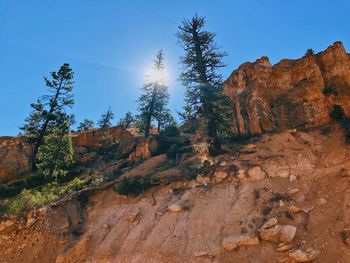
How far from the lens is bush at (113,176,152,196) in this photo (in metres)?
20.4

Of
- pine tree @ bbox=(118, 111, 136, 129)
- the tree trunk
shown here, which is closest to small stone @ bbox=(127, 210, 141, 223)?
the tree trunk

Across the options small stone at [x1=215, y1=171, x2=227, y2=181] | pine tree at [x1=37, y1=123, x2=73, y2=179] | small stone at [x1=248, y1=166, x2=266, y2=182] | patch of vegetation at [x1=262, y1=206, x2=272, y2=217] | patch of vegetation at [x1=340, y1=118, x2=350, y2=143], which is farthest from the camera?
pine tree at [x1=37, y1=123, x2=73, y2=179]

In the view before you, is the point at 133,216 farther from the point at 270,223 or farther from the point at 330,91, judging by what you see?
the point at 330,91

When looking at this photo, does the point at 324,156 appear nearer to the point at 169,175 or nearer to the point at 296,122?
the point at 296,122

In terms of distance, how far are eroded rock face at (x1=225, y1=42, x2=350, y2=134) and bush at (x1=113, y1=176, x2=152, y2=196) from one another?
32.5 feet

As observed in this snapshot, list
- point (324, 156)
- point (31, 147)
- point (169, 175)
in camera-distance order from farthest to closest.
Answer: point (31, 147) → point (169, 175) → point (324, 156)

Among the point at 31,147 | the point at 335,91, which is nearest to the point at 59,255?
the point at 335,91

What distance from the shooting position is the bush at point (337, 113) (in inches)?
869

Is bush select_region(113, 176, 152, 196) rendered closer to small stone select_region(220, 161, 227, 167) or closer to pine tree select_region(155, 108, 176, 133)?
small stone select_region(220, 161, 227, 167)

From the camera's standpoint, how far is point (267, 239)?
545 inches

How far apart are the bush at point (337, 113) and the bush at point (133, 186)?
14132 mm

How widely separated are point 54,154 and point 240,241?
80.6 feet

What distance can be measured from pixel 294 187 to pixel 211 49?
13937 mm

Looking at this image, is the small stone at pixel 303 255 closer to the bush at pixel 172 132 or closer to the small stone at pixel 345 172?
the small stone at pixel 345 172
